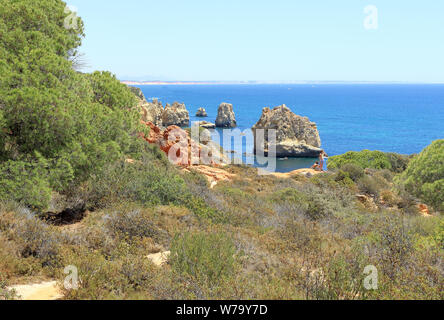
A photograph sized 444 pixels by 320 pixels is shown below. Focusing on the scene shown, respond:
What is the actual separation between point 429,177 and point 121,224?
43.4ft

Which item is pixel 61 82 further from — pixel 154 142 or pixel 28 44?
pixel 154 142

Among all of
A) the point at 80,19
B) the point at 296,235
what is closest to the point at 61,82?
the point at 80,19

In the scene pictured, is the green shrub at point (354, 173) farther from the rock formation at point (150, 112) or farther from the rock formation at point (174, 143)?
the rock formation at point (150, 112)

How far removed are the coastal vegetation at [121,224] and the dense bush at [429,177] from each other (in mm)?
320

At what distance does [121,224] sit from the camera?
7.49 metres

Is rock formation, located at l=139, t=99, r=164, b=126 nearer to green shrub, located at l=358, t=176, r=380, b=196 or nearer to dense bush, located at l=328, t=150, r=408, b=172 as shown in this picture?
green shrub, located at l=358, t=176, r=380, b=196

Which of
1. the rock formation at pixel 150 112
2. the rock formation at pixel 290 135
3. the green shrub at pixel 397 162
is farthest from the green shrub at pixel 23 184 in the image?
the rock formation at pixel 290 135

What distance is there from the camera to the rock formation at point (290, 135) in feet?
189

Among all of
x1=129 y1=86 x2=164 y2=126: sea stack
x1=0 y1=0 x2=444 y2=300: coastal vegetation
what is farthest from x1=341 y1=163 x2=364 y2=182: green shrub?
x1=129 y1=86 x2=164 y2=126: sea stack

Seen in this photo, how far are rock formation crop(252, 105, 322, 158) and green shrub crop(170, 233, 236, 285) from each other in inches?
2074

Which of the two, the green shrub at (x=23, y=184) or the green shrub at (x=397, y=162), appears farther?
the green shrub at (x=397, y=162)

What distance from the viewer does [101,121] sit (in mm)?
9859

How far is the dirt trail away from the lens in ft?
15.6

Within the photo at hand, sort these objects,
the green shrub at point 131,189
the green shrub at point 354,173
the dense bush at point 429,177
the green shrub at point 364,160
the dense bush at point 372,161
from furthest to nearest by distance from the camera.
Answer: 1. the dense bush at point 372,161
2. the green shrub at point 364,160
3. the green shrub at point 354,173
4. the dense bush at point 429,177
5. the green shrub at point 131,189
